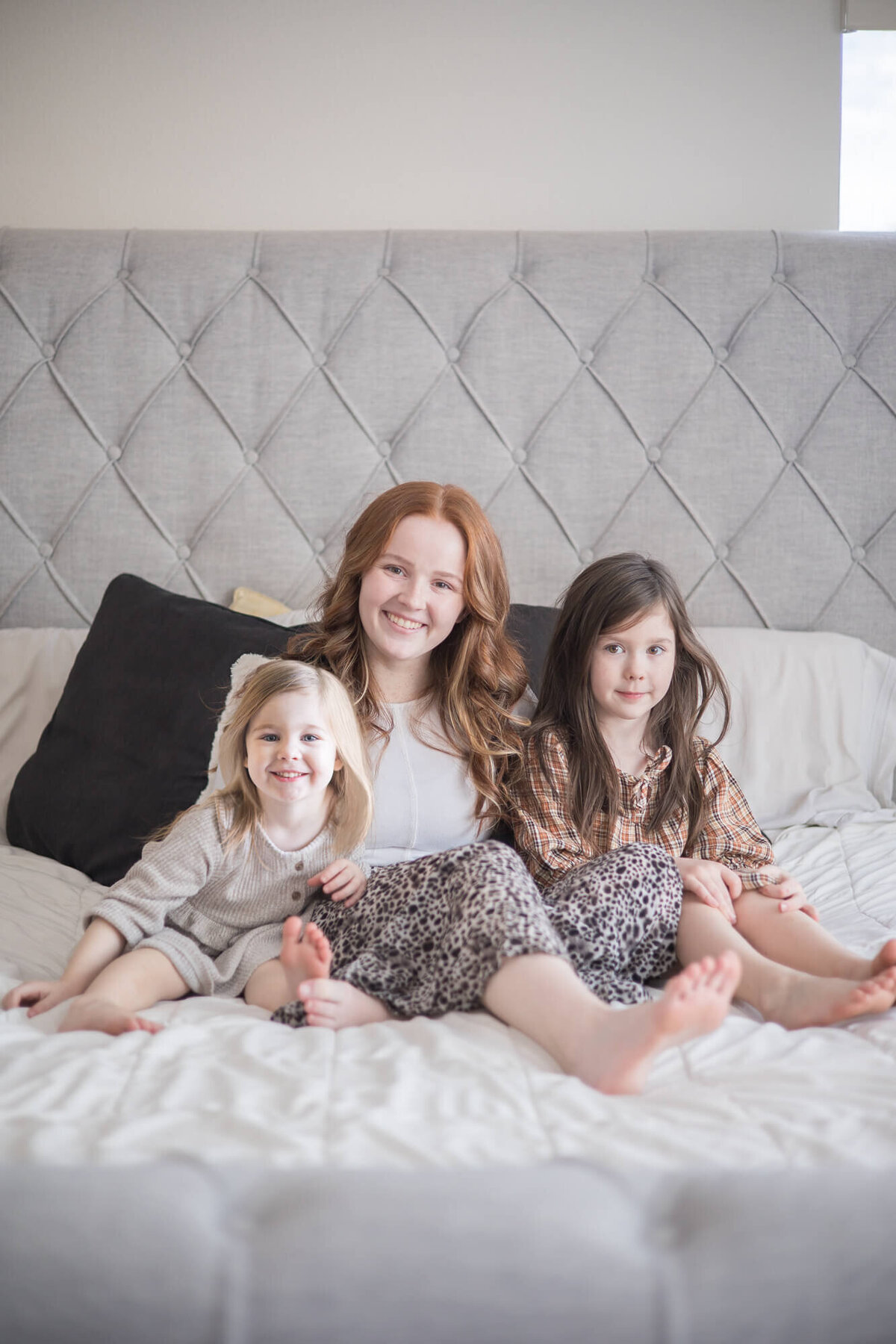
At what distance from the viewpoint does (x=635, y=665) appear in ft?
4.36

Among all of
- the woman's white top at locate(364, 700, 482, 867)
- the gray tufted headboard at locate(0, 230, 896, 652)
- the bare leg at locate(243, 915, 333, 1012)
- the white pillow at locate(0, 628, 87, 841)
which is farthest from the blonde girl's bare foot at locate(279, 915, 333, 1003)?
the gray tufted headboard at locate(0, 230, 896, 652)

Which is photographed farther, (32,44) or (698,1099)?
(32,44)

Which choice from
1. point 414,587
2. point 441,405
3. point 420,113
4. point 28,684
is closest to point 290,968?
point 414,587

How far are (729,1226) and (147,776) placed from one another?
1.12m

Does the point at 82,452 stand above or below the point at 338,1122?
above

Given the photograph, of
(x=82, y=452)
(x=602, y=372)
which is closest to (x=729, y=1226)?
(x=602, y=372)

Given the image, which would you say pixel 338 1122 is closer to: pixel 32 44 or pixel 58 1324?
pixel 58 1324

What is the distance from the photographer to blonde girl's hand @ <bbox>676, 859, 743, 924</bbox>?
1.12 metres

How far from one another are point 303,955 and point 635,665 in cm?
60

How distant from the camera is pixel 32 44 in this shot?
1.97 metres

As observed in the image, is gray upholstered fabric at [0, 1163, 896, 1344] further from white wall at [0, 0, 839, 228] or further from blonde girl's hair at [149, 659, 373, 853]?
white wall at [0, 0, 839, 228]

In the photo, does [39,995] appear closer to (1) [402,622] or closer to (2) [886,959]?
(1) [402,622]

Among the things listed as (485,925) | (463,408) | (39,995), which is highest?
(463,408)

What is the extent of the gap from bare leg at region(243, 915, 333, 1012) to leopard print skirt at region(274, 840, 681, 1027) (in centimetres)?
4
